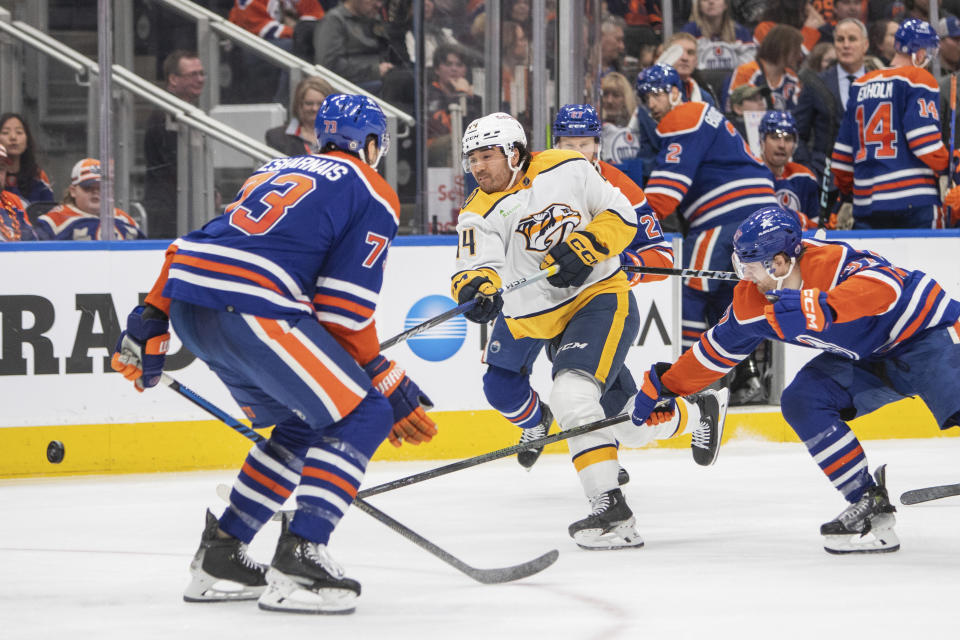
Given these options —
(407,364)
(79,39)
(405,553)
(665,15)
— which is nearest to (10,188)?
(79,39)

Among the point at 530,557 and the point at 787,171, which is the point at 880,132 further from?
the point at 530,557

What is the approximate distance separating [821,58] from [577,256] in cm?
366

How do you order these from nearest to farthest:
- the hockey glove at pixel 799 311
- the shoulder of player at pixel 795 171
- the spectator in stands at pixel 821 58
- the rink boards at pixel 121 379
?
the hockey glove at pixel 799 311, the rink boards at pixel 121 379, the shoulder of player at pixel 795 171, the spectator in stands at pixel 821 58

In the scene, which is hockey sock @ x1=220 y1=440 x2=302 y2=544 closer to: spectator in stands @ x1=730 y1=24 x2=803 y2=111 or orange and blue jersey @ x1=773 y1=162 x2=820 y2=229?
orange and blue jersey @ x1=773 y1=162 x2=820 y2=229

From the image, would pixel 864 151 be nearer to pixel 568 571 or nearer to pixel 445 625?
pixel 568 571

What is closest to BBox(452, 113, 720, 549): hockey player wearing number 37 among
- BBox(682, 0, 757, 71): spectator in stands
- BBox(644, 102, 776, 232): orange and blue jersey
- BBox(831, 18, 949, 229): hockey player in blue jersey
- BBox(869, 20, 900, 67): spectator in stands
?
BBox(644, 102, 776, 232): orange and blue jersey

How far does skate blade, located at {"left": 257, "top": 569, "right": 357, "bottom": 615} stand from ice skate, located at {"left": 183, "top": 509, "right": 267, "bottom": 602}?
148 millimetres

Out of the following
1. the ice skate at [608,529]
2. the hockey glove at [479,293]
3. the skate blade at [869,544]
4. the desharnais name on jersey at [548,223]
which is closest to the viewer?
the skate blade at [869,544]

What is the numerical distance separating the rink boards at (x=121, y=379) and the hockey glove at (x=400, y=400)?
90.2 inches

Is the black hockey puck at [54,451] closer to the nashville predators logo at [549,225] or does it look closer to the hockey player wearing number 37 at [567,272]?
the hockey player wearing number 37 at [567,272]

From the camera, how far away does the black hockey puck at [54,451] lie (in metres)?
5.25

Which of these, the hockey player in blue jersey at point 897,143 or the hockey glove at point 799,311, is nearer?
the hockey glove at point 799,311

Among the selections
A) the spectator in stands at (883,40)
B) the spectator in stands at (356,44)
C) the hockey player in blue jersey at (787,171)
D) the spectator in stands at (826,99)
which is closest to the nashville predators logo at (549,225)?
the spectator in stands at (356,44)

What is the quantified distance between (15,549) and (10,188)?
1.87m
